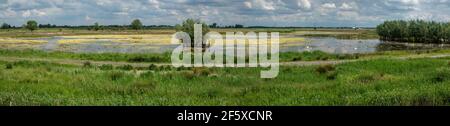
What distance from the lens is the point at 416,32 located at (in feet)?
474

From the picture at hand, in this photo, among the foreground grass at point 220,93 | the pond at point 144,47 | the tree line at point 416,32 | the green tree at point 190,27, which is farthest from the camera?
the tree line at point 416,32

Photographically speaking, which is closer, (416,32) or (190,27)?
(190,27)

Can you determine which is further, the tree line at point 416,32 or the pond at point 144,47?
the tree line at point 416,32

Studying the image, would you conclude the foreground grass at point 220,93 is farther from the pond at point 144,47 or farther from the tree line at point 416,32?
the tree line at point 416,32

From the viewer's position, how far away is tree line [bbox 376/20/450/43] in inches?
5290

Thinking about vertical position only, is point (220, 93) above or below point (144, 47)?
above

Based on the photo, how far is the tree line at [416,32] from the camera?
441 feet

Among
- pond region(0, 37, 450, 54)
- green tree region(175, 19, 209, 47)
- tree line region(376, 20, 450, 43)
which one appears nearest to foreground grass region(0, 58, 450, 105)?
pond region(0, 37, 450, 54)

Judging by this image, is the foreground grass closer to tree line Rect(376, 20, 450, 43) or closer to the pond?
the pond

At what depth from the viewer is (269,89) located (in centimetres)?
1673

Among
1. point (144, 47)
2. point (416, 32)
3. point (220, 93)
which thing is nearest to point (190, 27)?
point (144, 47)

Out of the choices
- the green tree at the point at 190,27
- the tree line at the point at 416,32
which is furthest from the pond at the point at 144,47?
the tree line at the point at 416,32

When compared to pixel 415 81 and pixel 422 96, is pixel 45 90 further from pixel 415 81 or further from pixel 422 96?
pixel 415 81

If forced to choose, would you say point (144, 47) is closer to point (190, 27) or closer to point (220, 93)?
point (190, 27)
